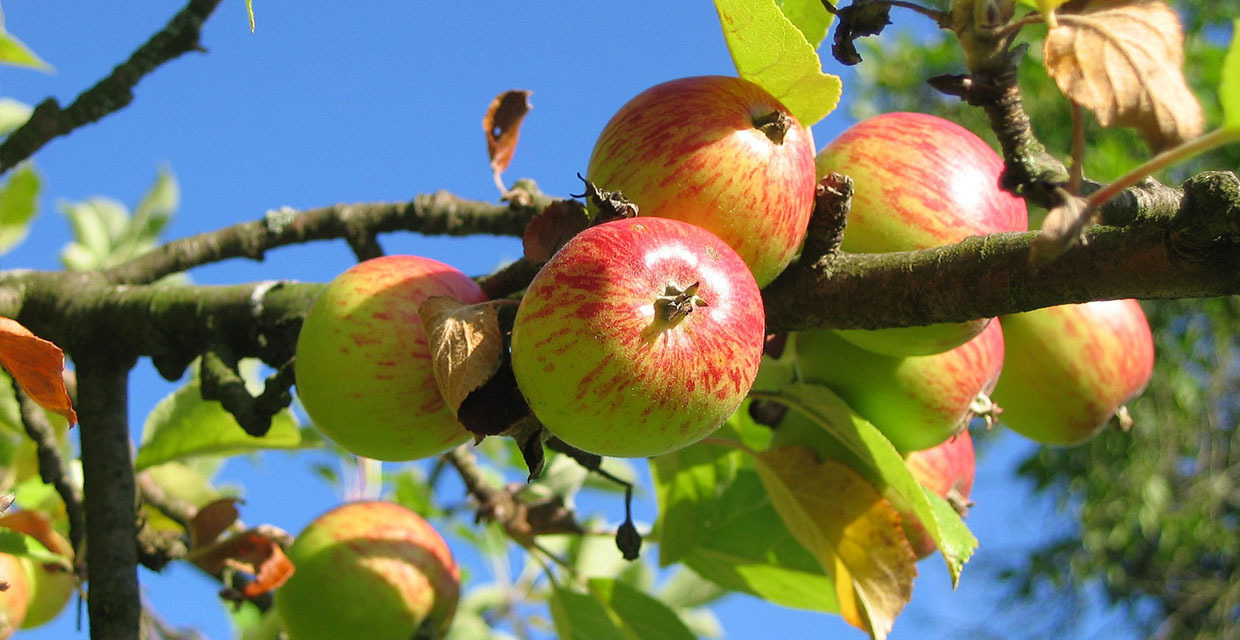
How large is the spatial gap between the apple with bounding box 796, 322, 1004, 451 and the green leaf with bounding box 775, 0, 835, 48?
36 cm

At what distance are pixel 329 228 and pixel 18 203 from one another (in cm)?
113

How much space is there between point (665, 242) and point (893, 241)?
0.38 meters

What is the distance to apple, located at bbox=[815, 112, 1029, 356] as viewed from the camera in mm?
1092

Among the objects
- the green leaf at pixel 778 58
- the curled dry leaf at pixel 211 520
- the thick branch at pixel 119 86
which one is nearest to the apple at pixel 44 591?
the curled dry leaf at pixel 211 520

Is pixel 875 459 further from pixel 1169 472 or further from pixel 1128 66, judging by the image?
pixel 1169 472

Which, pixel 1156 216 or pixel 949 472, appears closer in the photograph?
pixel 1156 216

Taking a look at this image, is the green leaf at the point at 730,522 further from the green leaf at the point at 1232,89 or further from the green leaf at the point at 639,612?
the green leaf at the point at 1232,89

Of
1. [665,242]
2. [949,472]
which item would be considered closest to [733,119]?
[665,242]

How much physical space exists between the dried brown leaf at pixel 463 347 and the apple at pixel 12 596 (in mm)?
1168

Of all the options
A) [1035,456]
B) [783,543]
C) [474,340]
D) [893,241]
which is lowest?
[1035,456]

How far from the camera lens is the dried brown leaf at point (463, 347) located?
87 centimetres

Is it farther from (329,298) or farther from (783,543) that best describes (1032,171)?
(783,543)

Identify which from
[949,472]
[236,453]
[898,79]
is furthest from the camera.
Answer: [898,79]

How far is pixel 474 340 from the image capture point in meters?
0.89
